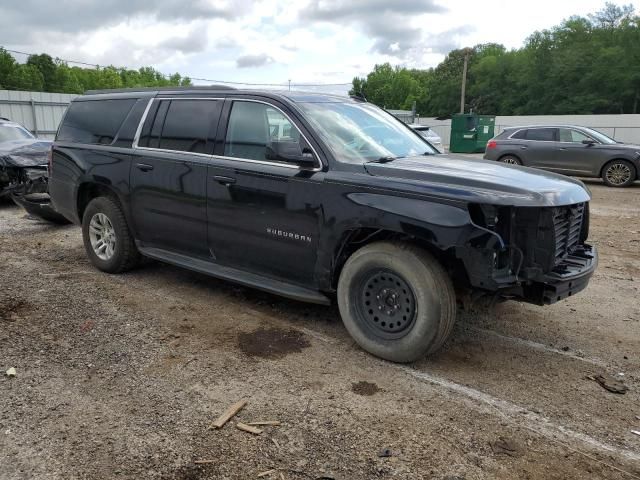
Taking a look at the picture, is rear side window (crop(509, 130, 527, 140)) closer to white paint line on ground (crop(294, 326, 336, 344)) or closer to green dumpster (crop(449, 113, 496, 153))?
white paint line on ground (crop(294, 326, 336, 344))

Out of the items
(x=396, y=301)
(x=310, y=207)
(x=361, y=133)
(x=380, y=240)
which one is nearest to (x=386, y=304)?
(x=396, y=301)

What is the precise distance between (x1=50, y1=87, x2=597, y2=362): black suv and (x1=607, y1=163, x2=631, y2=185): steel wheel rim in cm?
1070

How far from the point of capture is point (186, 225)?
497 cm

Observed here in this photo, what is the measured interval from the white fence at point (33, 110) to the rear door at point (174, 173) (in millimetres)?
18510

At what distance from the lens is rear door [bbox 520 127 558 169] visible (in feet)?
47.3

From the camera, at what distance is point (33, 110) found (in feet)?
70.8

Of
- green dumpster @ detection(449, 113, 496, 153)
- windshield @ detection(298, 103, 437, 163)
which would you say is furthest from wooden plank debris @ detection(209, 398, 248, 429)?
green dumpster @ detection(449, 113, 496, 153)

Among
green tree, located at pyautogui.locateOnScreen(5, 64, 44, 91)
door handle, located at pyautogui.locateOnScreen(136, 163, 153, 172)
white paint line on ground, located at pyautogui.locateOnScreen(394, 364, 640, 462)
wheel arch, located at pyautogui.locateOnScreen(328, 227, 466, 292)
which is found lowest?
white paint line on ground, located at pyautogui.locateOnScreen(394, 364, 640, 462)

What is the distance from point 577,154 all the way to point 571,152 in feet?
0.51

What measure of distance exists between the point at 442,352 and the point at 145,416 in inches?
86.9

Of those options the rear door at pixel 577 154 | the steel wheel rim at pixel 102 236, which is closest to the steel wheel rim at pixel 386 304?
the steel wheel rim at pixel 102 236

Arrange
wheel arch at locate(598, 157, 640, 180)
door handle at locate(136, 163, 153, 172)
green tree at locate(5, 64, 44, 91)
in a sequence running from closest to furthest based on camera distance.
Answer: door handle at locate(136, 163, 153, 172)
wheel arch at locate(598, 157, 640, 180)
green tree at locate(5, 64, 44, 91)

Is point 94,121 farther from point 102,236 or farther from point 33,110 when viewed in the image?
point 33,110

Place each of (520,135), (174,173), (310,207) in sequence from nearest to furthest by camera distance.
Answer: (310,207) < (174,173) < (520,135)
